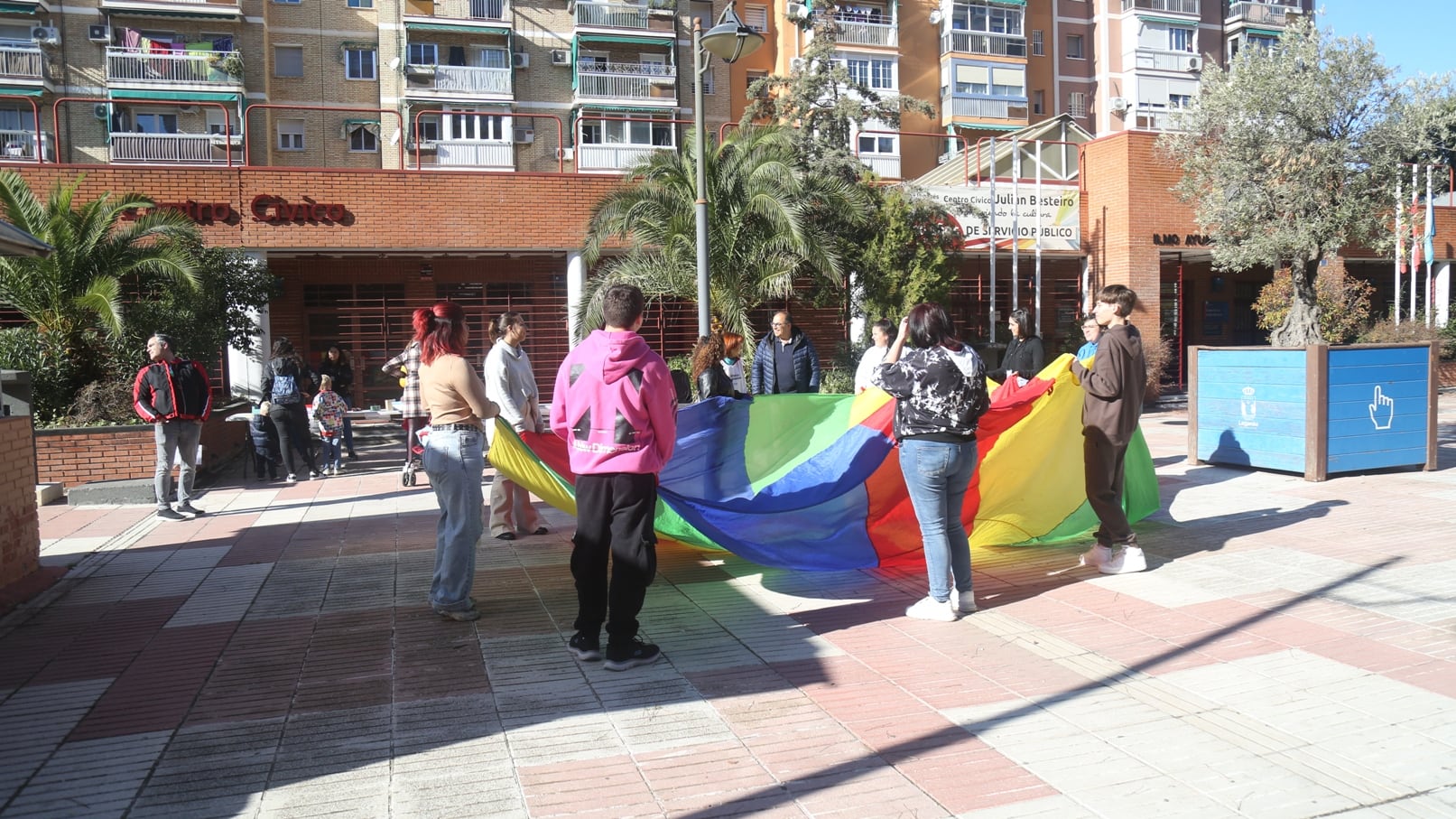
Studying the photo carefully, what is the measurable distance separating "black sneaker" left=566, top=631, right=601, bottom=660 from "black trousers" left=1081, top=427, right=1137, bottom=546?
3.52 m

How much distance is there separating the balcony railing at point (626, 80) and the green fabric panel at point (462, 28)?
3.47 m

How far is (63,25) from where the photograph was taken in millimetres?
38562

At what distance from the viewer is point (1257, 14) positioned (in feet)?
182

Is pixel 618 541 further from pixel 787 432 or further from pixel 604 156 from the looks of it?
pixel 604 156

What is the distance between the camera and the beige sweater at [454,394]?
5.98m

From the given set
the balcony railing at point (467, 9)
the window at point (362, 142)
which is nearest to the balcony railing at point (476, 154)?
the window at point (362, 142)

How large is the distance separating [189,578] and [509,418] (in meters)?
2.55

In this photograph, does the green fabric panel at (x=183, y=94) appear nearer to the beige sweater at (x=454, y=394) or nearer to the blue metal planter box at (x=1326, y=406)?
the blue metal planter box at (x=1326, y=406)

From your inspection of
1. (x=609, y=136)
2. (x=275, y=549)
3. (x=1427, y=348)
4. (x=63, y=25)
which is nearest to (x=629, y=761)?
(x=275, y=549)

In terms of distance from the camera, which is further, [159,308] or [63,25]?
[63,25]

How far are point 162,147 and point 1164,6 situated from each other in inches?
1860

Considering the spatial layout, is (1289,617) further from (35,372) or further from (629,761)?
(35,372)

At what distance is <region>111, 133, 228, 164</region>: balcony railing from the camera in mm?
36875

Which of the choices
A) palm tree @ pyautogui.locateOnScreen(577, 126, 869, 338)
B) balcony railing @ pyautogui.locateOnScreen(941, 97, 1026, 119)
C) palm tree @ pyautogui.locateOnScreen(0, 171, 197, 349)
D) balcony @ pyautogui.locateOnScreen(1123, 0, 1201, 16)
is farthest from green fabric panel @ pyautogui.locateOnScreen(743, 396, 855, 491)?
balcony @ pyautogui.locateOnScreen(1123, 0, 1201, 16)
